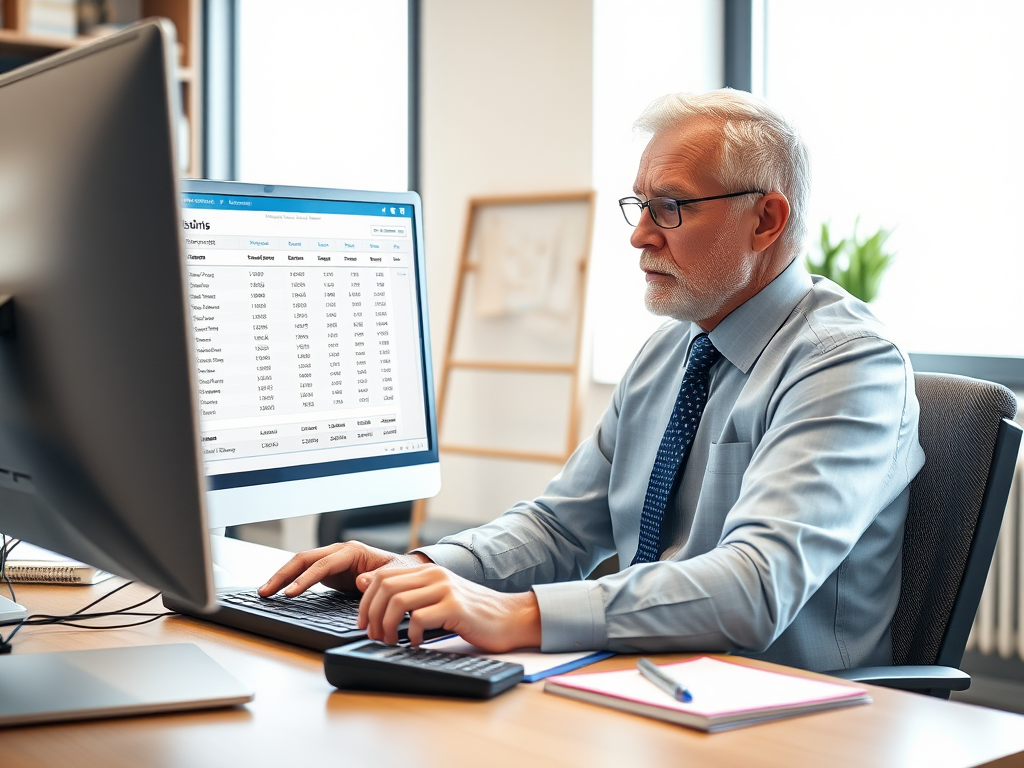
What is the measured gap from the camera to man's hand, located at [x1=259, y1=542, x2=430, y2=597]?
3.88ft

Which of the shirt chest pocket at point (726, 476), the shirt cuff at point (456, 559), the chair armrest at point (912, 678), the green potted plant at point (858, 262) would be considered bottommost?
the chair armrest at point (912, 678)

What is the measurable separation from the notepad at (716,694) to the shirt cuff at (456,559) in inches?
16.1

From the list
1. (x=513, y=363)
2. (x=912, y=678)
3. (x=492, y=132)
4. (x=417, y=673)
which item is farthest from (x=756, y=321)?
(x=492, y=132)

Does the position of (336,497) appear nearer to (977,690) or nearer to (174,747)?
(174,747)

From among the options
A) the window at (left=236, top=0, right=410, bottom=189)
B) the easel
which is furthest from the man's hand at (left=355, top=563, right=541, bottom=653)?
the window at (left=236, top=0, right=410, bottom=189)

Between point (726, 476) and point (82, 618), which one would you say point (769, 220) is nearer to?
point (726, 476)

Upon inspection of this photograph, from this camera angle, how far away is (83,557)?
841mm

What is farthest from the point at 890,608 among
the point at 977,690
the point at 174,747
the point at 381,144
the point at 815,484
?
the point at 381,144

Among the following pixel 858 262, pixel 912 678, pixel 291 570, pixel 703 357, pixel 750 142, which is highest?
pixel 750 142

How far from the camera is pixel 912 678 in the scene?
1.15m

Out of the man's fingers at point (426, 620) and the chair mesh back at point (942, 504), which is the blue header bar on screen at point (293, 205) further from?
the chair mesh back at point (942, 504)

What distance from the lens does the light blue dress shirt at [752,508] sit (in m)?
1.05

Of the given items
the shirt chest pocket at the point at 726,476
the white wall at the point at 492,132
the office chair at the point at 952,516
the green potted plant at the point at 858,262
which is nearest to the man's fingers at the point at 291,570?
the shirt chest pocket at the point at 726,476

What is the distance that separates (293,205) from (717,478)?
0.62 meters
